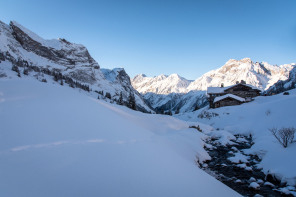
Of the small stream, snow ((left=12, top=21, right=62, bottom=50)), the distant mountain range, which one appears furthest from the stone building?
snow ((left=12, top=21, right=62, bottom=50))

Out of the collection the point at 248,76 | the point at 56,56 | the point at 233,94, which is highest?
the point at 248,76

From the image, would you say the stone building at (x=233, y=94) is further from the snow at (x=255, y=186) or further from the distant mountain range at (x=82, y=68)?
the snow at (x=255, y=186)

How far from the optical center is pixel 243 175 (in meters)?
6.25

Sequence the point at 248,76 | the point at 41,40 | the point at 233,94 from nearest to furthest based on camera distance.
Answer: the point at 233,94
the point at 41,40
the point at 248,76

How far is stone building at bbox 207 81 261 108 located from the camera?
38.2 m

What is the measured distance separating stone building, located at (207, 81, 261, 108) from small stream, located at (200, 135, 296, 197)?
3291cm

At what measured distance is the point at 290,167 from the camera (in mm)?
5633

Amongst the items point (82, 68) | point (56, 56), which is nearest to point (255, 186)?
point (82, 68)

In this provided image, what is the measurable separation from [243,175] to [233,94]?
44759 mm

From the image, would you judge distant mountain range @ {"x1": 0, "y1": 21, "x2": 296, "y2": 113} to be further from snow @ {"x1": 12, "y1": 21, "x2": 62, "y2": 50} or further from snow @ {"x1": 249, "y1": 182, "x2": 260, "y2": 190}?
snow @ {"x1": 249, "y1": 182, "x2": 260, "y2": 190}

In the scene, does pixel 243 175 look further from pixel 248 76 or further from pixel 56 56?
pixel 248 76

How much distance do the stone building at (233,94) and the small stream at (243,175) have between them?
32.9 m

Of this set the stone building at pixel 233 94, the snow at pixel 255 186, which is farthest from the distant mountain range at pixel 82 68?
the snow at pixel 255 186

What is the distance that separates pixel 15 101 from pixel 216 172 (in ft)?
27.7
